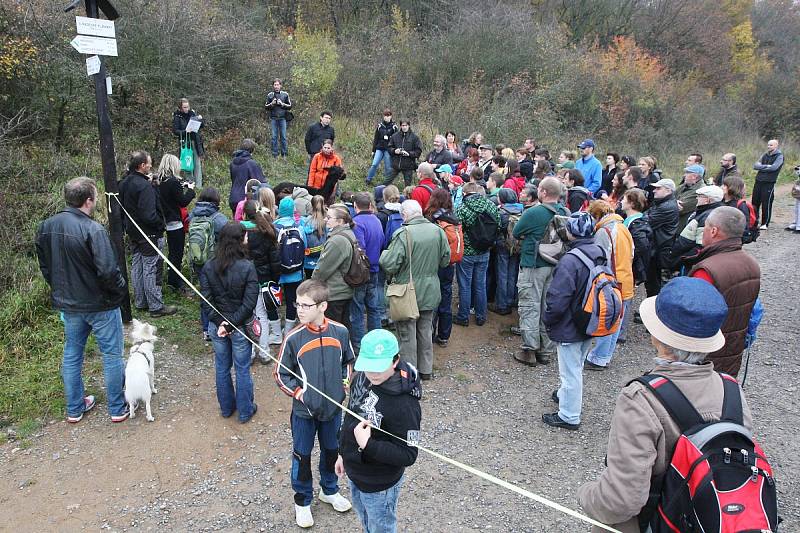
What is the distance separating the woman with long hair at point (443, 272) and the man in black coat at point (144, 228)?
3.29 metres

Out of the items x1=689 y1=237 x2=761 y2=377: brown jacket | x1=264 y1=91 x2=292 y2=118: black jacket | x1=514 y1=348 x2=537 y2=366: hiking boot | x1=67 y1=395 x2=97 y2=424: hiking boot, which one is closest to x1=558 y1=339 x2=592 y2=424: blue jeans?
x1=689 y1=237 x2=761 y2=377: brown jacket

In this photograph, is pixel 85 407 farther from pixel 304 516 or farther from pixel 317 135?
pixel 317 135

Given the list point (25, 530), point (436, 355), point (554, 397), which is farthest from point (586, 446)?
point (25, 530)

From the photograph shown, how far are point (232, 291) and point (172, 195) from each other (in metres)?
2.76

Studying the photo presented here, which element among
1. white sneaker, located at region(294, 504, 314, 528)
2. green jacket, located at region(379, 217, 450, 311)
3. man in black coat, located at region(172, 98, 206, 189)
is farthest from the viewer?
man in black coat, located at region(172, 98, 206, 189)

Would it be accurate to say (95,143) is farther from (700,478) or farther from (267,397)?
(700,478)

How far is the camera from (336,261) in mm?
5379

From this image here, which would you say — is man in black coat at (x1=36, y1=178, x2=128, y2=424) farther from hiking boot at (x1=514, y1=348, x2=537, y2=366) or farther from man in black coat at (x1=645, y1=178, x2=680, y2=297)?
man in black coat at (x1=645, y1=178, x2=680, y2=297)

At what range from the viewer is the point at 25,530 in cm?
378

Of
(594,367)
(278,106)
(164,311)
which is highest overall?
(278,106)

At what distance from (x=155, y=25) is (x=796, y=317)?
12.7 m

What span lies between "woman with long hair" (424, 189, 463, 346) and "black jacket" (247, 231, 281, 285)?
5.90 feet

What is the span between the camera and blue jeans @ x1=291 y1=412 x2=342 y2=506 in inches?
145

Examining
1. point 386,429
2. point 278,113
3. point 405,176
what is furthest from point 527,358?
point 278,113
